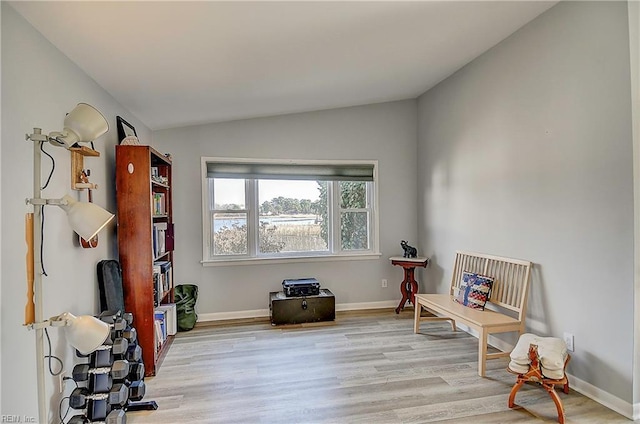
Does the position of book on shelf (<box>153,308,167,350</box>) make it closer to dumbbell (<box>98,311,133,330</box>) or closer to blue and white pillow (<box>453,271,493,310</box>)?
dumbbell (<box>98,311,133,330</box>)

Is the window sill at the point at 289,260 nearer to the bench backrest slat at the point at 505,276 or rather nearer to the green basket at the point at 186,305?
the green basket at the point at 186,305

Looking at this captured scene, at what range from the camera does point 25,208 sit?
172 centimetres

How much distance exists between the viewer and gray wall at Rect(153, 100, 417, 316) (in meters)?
4.19

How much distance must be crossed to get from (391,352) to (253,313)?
1889 millimetres

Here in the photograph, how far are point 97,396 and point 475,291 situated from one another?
10.1 feet

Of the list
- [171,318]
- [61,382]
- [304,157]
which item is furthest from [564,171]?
[171,318]

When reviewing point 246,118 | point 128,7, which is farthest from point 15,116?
point 246,118

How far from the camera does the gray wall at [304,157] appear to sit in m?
4.19

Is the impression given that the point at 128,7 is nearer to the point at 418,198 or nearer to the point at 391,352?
the point at 391,352

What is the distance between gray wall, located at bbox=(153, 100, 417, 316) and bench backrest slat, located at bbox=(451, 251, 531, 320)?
1.22m

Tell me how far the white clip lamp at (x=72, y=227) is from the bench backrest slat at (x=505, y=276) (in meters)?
3.03

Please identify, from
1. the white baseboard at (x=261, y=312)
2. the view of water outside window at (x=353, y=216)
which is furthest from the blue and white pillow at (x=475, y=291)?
the view of water outside window at (x=353, y=216)

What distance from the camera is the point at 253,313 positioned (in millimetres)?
4355

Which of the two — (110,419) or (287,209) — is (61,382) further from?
(287,209)
